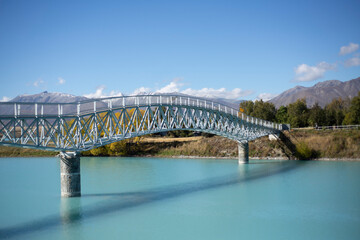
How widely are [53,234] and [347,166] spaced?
47723 millimetres

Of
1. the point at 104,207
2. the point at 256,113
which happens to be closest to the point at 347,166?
the point at 104,207

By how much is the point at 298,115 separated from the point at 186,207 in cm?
8048

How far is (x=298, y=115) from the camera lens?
336ft

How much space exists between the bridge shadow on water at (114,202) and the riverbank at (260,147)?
23537 mm

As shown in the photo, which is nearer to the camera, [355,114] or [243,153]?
[243,153]

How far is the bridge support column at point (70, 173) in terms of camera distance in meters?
31.4

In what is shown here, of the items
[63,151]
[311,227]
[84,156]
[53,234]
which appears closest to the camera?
[53,234]

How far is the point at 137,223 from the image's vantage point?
24.6m

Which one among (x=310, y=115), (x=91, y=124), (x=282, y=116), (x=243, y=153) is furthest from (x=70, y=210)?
(x=282, y=116)

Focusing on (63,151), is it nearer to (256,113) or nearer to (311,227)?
(311,227)

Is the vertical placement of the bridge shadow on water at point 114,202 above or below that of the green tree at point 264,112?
below

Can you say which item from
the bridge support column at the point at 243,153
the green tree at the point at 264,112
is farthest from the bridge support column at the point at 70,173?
the green tree at the point at 264,112

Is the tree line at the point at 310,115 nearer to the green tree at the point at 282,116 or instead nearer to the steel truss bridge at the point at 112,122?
the green tree at the point at 282,116

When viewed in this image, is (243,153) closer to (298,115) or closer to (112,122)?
(112,122)
